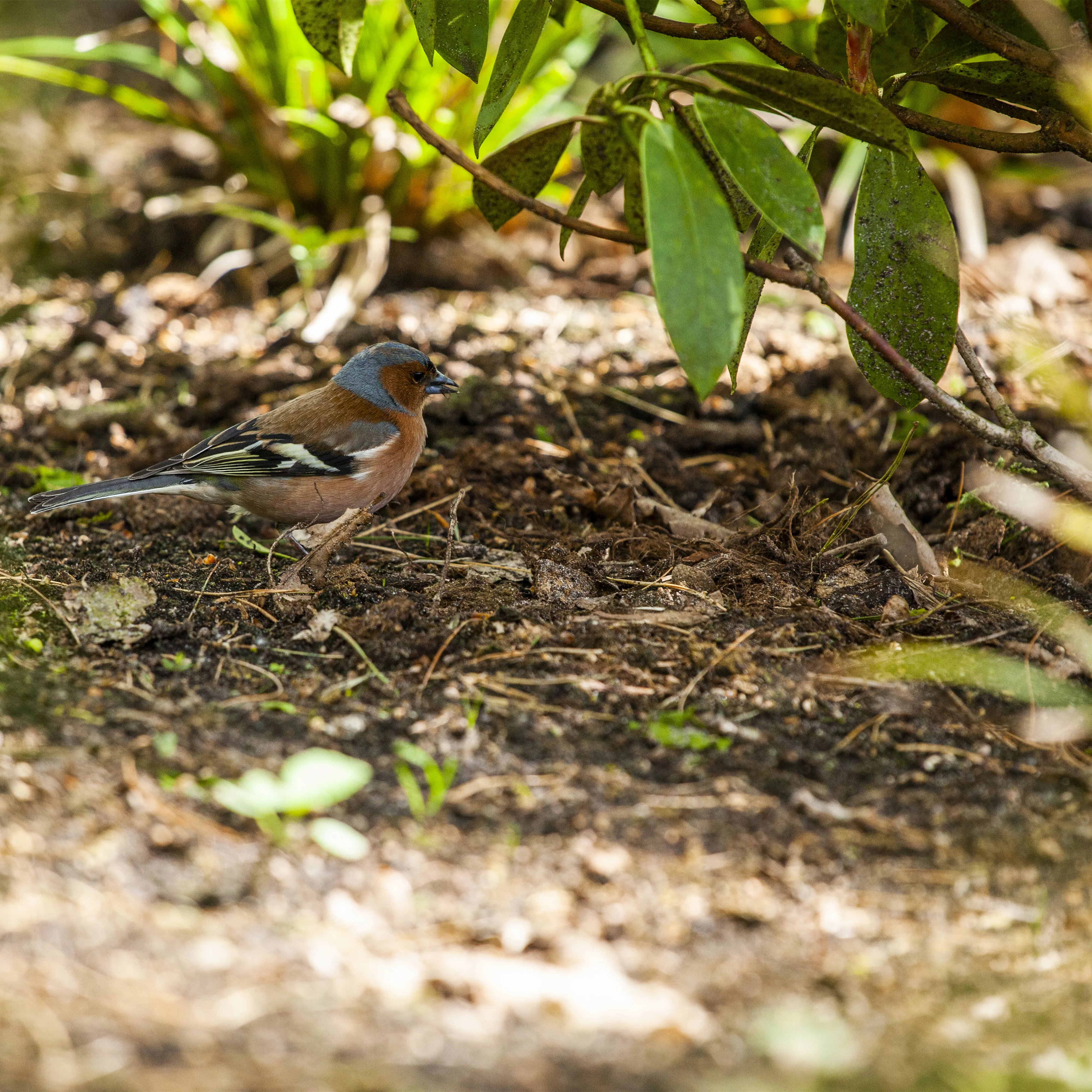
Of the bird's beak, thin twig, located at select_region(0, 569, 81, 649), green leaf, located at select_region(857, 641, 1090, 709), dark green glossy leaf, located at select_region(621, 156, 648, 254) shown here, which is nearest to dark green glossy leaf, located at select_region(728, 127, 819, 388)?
dark green glossy leaf, located at select_region(621, 156, 648, 254)

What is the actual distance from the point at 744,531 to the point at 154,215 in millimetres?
4017

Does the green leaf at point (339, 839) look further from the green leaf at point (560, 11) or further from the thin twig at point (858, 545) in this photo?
the green leaf at point (560, 11)

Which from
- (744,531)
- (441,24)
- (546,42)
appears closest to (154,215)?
(546,42)

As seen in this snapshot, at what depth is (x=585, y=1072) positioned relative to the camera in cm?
164

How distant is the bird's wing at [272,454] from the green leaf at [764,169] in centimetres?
189

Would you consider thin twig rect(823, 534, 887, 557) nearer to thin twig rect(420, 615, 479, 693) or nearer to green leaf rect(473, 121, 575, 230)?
thin twig rect(420, 615, 479, 693)

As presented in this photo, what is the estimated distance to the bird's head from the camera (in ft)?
13.3

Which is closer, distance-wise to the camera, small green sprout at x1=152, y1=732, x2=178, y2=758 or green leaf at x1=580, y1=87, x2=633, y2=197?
small green sprout at x1=152, y1=732, x2=178, y2=758

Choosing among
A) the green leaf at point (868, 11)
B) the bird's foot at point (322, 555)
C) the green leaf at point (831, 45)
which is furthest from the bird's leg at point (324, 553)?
the green leaf at point (831, 45)

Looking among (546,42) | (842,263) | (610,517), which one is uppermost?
(546,42)

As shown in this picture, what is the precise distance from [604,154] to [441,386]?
4.71ft

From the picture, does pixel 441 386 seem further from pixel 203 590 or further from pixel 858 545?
pixel 858 545

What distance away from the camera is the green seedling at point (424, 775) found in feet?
7.21

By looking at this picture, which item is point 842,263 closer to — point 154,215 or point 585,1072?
point 154,215
